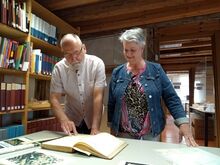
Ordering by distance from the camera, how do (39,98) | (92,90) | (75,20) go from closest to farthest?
(92,90), (39,98), (75,20)

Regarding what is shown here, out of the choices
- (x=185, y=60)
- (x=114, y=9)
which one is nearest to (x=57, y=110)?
(x=114, y=9)

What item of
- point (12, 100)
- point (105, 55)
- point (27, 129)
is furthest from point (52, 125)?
point (105, 55)

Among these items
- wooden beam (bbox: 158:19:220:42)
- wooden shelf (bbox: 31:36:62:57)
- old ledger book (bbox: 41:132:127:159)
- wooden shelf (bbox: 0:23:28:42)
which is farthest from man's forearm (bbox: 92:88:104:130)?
wooden beam (bbox: 158:19:220:42)

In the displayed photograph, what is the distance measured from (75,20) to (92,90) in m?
1.97

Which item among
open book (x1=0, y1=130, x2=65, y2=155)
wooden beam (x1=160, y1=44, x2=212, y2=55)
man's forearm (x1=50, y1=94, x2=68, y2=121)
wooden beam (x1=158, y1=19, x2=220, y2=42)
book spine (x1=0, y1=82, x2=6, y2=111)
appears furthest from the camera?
wooden beam (x1=160, y1=44, x2=212, y2=55)

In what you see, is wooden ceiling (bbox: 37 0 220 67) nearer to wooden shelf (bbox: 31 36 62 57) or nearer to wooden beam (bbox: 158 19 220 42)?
wooden shelf (bbox: 31 36 62 57)

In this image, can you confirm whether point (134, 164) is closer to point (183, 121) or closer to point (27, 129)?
point (183, 121)

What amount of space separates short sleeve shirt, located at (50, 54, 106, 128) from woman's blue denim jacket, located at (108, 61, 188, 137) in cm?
15

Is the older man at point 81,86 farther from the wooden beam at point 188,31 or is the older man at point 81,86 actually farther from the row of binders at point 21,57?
the wooden beam at point 188,31

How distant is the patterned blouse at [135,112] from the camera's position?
138 centimetres

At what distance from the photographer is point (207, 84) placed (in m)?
6.81

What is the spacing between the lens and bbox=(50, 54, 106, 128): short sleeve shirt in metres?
1.56

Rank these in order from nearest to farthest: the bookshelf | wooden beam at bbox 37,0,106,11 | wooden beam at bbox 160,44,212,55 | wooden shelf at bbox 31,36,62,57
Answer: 1. the bookshelf
2. wooden shelf at bbox 31,36,62,57
3. wooden beam at bbox 37,0,106,11
4. wooden beam at bbox 160,44,212,55

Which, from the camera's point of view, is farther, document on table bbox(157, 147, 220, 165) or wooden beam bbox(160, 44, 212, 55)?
wooden beam bbox(160, 44, 212, 55)
